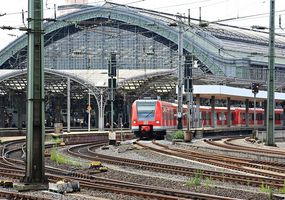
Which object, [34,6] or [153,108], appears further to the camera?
[153,108]

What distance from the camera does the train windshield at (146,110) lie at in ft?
151

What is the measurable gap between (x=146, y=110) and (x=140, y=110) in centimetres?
51

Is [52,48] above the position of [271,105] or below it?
above

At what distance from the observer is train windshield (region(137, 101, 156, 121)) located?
46.1 metres

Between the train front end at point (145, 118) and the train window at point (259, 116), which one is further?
the train window at point (259, 116)

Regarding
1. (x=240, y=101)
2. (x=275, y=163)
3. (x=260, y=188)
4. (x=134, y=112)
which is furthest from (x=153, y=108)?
(x=240, y=101)

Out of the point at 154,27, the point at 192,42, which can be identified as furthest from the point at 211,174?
the point at 192,42

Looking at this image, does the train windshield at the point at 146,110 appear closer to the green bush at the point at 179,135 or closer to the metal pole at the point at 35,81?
the green bush at the point at 179,135

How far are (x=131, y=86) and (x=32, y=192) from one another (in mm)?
61120

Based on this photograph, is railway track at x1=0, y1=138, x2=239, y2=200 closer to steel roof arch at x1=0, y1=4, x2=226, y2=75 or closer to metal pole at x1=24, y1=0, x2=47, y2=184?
metal pole at x1=24, y1=0, x2=47, y2=184

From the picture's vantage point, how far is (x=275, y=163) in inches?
959

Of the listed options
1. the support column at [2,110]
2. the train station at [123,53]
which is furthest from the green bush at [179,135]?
the support column at [2,110]

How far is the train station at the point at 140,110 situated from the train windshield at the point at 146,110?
90mm

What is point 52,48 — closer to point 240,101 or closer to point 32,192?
point 240,101
